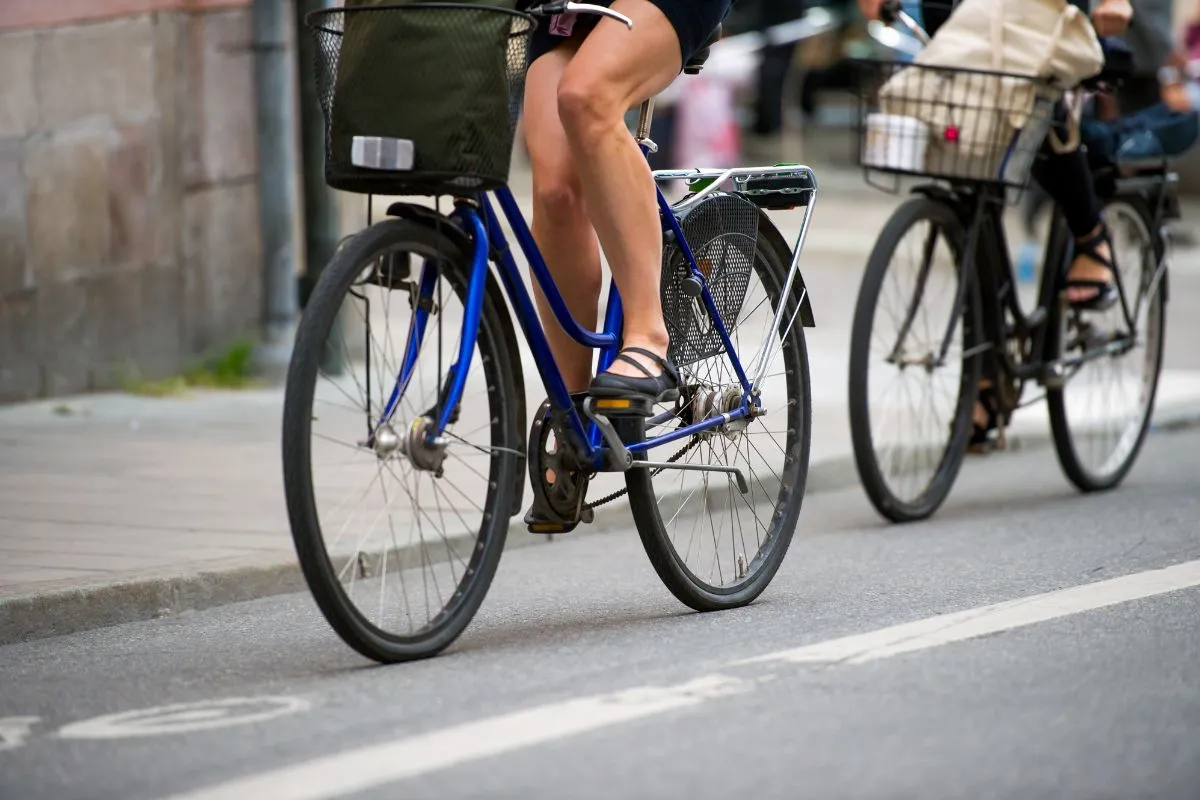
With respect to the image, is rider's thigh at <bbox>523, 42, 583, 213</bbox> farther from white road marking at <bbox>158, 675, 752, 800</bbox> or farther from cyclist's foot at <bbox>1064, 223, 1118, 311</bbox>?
cyclist's foot at <bbox>1064, 223, 1118, 311</bbox>

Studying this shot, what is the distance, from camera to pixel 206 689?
4.43 meters

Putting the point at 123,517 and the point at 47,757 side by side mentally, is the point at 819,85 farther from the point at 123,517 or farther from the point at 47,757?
the point at 47,757

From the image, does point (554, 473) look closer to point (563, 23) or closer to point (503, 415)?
point (503, 415)

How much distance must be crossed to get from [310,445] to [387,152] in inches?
23.0

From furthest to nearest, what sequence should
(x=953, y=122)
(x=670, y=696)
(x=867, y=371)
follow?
1. (x=953, y=122)
2. (x=867, y=371)
3. (x=670, y=696)

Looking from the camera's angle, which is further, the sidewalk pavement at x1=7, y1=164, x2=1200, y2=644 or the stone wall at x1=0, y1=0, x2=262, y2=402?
the stone wall at x1=0, y1=0, x2=262, y2=402

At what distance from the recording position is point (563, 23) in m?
4.93

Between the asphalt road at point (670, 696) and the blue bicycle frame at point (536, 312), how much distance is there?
1.54 feet

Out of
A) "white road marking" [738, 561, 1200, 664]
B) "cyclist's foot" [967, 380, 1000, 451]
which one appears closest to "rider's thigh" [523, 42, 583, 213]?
"white road marking" [738, 561, 1200, 664]

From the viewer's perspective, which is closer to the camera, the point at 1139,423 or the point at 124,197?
the point at 1139,423

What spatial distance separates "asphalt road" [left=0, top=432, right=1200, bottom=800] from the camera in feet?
12.1

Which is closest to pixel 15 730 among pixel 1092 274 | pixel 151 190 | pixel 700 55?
pixel 700 55

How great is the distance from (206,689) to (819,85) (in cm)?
1745

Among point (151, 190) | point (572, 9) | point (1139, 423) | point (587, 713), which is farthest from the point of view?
point (151, 190)
